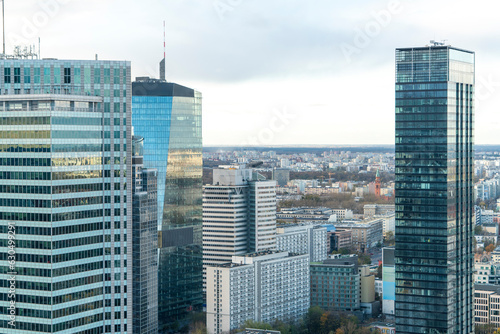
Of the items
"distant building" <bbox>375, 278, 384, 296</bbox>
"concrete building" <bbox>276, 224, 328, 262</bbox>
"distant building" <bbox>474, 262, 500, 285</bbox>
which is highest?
"concrete building" <bbox>276, 224, 328, 262</bbox>

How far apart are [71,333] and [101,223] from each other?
26.6 ft

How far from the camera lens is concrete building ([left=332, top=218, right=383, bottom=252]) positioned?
Answer: 18525cm

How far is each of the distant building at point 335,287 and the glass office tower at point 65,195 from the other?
63.3m

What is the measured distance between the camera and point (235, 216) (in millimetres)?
117562

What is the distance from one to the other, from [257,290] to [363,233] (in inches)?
3402

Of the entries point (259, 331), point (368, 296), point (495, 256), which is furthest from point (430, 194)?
point (495, 256)

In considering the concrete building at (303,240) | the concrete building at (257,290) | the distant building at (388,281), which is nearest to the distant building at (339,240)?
the concrete building at (303,240)

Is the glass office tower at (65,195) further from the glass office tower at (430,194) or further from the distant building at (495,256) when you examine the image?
the distant building at (495,256)

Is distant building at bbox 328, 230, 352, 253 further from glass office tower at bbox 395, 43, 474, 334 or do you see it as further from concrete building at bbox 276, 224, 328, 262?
glass office tower at bbox 395, 43, 474, 334

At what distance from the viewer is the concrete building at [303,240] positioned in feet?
466

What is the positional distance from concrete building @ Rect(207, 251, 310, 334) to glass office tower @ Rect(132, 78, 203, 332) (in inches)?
255

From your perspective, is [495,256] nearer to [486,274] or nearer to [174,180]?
[486,274]

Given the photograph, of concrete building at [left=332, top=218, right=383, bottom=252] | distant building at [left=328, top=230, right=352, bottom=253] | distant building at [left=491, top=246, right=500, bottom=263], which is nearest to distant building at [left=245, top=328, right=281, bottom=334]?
distant building at [left=491, top=246, right=500, bottom=263]

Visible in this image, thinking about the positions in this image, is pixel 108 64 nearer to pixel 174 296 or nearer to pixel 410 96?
pixel 410 96
